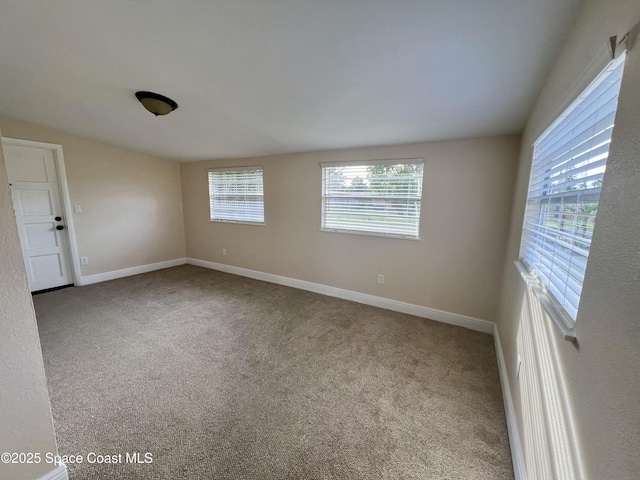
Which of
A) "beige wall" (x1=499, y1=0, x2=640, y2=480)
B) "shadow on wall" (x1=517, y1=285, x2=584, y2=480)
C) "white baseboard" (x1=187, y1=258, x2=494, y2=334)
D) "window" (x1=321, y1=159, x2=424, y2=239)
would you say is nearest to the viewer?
"beige wall" (x1=499, y1=0, x2=640, y2=480)

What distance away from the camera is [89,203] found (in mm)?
3861

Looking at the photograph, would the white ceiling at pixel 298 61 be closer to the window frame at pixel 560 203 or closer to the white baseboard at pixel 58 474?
the window frame at pixel 560 203

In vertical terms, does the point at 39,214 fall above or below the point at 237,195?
below

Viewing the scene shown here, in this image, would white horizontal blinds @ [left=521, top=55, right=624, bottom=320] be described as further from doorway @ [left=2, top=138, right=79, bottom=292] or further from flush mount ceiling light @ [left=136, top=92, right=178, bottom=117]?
doorway @ [left=2, top=138, right=79, bottom=292]

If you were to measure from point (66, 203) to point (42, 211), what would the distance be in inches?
10.8

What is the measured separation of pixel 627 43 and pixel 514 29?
0.71 metres

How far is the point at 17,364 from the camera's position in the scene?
1.08m

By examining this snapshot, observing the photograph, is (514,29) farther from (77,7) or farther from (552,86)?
(77,7)

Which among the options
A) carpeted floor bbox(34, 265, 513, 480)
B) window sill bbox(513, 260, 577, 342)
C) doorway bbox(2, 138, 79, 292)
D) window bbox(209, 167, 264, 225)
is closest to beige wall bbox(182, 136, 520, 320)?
window bbox(209, 167, 264, 225)

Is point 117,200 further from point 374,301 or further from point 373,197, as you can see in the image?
point 374,301

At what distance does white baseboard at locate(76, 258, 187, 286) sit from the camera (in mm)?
3937

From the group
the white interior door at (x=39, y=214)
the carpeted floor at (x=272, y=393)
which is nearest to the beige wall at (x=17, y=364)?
the carpeted floor at (x=272, y=393)

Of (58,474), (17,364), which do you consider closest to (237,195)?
(17,364)

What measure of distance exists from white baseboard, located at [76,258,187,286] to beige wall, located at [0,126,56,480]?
361 centimetres
